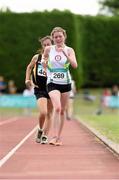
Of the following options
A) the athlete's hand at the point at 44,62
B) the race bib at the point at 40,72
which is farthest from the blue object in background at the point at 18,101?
the athlete's hand at the point at 44,62

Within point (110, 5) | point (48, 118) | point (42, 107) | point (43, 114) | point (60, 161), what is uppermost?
point (110, 5)

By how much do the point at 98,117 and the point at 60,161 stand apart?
17947 mm

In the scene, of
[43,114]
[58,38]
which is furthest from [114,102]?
[58,38]

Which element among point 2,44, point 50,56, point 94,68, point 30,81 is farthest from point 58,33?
point 94,68

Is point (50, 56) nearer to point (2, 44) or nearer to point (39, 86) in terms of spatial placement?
point (39, 86)

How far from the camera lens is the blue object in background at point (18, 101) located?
37.3 metres

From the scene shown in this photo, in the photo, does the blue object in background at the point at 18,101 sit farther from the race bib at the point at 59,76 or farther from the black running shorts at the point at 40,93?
the race bib at the point at 59,76

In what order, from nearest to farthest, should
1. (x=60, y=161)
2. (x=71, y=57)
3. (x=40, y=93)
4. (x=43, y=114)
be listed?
(x=60, y=161)
(x=71, y=57)
(x=43, y=114)
(x=40, y=93)

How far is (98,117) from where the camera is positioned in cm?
2986

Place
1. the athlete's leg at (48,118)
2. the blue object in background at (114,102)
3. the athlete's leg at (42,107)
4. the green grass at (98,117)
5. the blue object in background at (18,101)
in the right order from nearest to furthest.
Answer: the athlete's leg at (42,107) → the athlete's leg at (48,118) → the green grass at (98,117) → the blue object in background at (18,101) → the blue object in background at (114,102)

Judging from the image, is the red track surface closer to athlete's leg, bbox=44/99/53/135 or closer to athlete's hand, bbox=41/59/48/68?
athlete's leg, bbox=44/99/53/135

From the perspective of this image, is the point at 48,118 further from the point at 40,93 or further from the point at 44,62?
the point at 44,62

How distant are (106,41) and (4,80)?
401 inches

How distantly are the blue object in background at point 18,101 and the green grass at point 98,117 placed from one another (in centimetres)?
243
